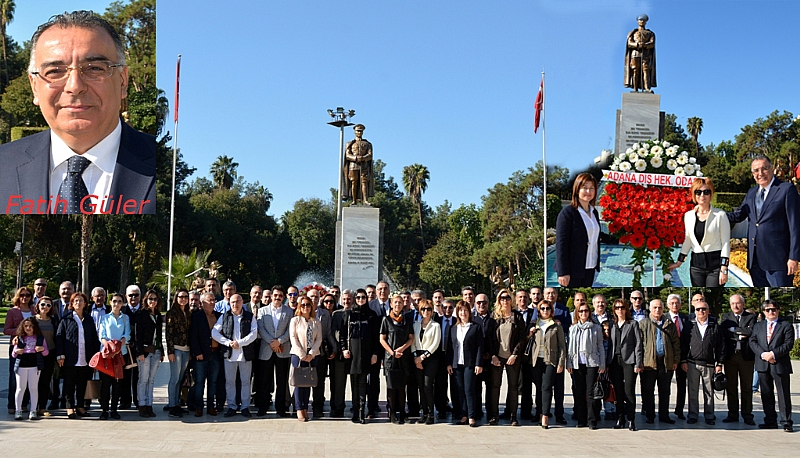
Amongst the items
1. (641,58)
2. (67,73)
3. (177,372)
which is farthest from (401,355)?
(641,58)

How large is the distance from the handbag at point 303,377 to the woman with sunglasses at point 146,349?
5.58ft

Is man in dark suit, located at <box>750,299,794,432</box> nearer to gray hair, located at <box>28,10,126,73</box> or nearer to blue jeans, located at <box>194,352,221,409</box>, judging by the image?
blue jeans, located at <box>194,352,221,409</box>

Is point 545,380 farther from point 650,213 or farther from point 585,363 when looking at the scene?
point 650,213

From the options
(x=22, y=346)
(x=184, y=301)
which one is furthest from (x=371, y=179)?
(x=22, y=346)

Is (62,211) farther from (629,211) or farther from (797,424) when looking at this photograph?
(797,424)

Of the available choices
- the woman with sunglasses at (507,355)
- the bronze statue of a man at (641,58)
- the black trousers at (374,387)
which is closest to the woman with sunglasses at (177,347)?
the black trousers at (374,387)

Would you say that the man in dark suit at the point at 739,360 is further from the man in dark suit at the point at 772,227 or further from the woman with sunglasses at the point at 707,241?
the woman with sunglasses at the point at 707,241

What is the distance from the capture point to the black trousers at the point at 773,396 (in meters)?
8.80

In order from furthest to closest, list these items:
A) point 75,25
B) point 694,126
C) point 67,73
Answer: point 694,126
point 75,25
point 67,73

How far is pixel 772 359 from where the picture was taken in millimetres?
8938

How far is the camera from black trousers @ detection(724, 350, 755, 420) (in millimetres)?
9219

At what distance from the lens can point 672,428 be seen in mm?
8766

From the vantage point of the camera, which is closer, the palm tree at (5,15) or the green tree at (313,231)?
the palm tree at (5,15)

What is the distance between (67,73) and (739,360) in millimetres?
12729
